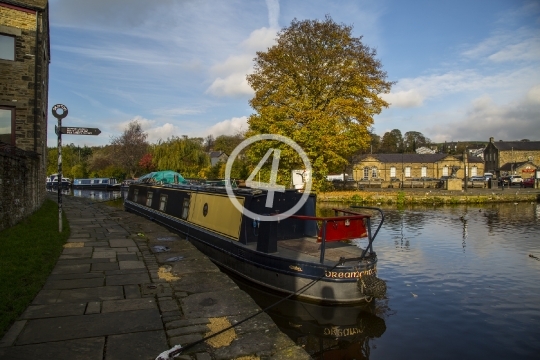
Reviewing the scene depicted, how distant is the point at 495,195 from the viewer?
31.2m

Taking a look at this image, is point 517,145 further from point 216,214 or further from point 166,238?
point 166,238

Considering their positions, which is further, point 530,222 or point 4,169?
point 530,222

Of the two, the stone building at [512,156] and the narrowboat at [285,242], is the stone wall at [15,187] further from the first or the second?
the stone building at [512,156]

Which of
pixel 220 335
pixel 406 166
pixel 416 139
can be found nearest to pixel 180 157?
pixel 406 166

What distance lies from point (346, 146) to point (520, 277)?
17.7 metres

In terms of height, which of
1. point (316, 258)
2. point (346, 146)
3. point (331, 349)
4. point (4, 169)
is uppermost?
point (346, 146)

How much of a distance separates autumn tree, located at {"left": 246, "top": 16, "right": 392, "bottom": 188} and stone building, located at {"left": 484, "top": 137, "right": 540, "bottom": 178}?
149 feet

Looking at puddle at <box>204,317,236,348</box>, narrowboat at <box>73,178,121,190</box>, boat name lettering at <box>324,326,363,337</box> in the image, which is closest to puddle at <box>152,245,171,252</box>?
boat name lettering at <box>324,326,363,337</box>

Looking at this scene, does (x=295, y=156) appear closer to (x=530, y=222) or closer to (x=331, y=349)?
(x=530, y=222)

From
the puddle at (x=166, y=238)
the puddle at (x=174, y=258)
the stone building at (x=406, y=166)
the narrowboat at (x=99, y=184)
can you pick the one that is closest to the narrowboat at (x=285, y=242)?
the puddle at (x=166, y=238)

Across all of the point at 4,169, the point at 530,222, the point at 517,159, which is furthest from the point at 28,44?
the point at 517,159

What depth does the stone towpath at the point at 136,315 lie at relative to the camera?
4051mm

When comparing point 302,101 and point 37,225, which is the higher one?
point 302,101

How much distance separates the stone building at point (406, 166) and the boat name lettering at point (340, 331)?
46762mm
